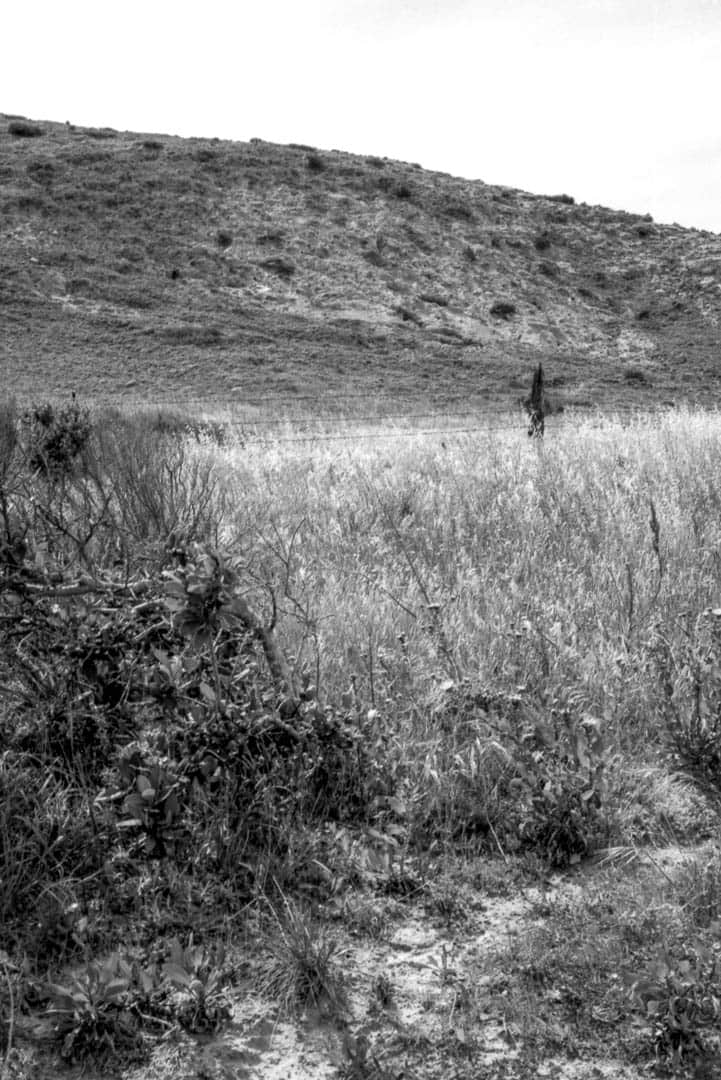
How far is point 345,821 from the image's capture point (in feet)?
10.9

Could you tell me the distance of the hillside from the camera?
28953 millimetres

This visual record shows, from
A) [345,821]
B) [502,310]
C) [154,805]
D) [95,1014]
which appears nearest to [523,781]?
[345,821]

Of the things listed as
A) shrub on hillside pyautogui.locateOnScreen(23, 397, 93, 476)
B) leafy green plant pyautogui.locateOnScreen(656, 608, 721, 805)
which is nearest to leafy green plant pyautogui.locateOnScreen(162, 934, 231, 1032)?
leafy green plant pyautogui.locateOnScreen(656, 608, 721, 805)

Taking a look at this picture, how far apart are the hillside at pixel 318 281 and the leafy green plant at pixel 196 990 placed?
20.5 m

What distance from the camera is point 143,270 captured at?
38875mm

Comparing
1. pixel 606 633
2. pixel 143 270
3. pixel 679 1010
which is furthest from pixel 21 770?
pixel 143 270

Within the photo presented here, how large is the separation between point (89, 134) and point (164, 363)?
100 ft

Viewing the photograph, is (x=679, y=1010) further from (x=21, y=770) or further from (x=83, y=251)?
(x=83, y=251)

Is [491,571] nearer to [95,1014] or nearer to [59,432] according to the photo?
[95,1014]

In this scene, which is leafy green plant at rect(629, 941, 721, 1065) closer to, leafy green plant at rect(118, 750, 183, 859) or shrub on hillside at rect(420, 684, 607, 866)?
shrub on hillside at rect(420, 684, 607, 866)

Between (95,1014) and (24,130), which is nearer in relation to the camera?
(95,1014)

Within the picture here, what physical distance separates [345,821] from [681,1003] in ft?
3.89

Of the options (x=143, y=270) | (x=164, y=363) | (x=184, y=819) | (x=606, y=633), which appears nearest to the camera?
(x=184, y=819)

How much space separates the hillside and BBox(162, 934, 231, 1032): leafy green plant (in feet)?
67.3
